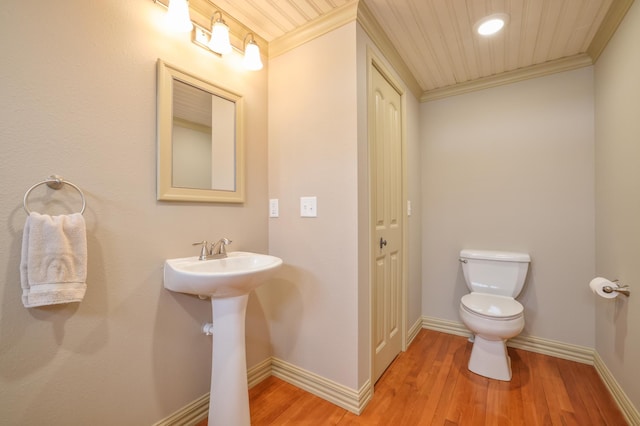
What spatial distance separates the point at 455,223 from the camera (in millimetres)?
2414

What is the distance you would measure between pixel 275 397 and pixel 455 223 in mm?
1968

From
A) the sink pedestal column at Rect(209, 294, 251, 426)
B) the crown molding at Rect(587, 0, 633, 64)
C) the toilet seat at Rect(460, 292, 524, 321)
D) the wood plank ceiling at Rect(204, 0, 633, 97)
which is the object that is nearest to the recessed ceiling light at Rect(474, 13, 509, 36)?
the wood plank ceiling at Rect(204, 0, 633, 97)

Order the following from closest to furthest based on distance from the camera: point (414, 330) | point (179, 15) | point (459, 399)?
point (179, 15), point (459, 399), point (414, 330)

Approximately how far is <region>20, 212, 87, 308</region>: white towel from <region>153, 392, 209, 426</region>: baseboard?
768 mm

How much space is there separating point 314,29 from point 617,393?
2.69 metres

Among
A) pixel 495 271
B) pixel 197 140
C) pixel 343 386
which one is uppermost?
pixel 197 140

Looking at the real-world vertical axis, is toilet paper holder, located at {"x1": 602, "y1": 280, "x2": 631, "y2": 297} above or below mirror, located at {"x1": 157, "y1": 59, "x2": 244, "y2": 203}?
below

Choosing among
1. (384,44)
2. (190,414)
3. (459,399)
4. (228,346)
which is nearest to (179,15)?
(384,44)

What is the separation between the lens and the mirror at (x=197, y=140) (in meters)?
1.29

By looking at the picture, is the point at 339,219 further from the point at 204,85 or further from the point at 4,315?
the point at 4,315

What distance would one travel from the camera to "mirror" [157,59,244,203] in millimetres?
1291

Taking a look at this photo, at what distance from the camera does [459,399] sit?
157 centimetres

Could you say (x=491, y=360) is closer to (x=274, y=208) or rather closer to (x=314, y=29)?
(x=274, y=208)

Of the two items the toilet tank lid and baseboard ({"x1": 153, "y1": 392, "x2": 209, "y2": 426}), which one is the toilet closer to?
the toilet tank lid
